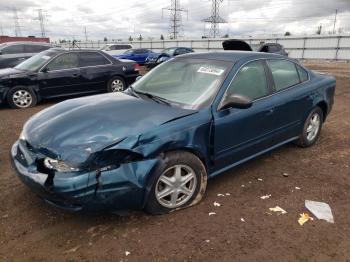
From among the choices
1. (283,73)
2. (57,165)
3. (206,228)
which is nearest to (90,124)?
(57,165)

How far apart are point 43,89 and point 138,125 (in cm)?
627

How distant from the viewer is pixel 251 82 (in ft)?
13.5

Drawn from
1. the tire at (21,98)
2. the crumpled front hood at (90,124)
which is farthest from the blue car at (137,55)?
the crumpled front hood at (90,124)

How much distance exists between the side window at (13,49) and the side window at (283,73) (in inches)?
457

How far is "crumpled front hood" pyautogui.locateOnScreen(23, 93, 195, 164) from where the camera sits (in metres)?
2.92

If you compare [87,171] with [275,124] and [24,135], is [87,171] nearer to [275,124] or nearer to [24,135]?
[24,135]

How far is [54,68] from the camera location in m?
8.56

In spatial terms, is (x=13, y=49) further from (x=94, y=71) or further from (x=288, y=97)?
(x=288, y=97)

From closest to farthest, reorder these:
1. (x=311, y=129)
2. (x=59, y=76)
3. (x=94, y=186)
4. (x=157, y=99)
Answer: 1. (x=94, y=186)
2. (x=157, y=99)
3. (x=311, y=129)
4. (x=59, y=76)

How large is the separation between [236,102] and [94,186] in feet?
5.64

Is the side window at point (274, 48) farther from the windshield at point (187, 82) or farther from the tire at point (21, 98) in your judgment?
the windshield at point (187, 82)

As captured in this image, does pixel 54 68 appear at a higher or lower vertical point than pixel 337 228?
higher

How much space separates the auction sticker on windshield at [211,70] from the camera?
12.7ft

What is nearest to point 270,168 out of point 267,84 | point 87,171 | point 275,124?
point 275,124
